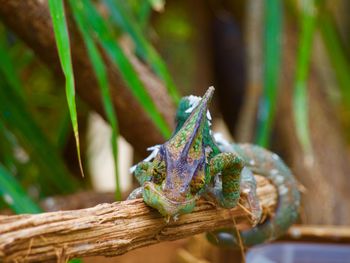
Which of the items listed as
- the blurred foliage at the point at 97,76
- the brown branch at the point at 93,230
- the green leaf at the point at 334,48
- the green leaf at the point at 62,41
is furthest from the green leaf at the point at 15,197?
the green leaf at the point at 334,48

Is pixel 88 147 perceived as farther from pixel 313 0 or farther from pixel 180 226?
pixel 180 226

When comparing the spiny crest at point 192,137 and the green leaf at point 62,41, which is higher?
the green leaf at point 62,41

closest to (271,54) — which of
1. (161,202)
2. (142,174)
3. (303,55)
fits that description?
(303,55)

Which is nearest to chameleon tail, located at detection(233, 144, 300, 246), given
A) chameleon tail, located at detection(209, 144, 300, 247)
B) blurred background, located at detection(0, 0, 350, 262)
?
chameleon tail, located at detection(209, 144, 300, 247)

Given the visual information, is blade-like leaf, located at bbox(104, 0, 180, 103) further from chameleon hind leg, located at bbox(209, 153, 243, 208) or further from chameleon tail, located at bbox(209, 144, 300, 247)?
chameleon hind leg, located at bbox(209, 153, 243, 208)

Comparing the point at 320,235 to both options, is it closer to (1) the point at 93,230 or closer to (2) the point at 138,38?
(2) the point at 138,38

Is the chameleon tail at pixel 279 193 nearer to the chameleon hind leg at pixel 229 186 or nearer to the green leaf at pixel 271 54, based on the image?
the chameleon hind leg at pixel 229 186
